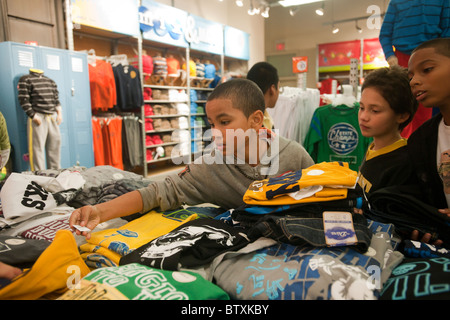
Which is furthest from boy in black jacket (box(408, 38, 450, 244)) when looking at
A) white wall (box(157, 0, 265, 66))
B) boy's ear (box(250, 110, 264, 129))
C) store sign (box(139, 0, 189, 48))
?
white wall (box(157, 0, 265, 66))

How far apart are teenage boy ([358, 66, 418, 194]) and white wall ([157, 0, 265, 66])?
6941mm

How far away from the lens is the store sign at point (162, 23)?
5.86m

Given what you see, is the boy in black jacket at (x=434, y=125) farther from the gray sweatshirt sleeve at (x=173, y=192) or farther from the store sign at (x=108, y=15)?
the store sign at (x=108, y=15)

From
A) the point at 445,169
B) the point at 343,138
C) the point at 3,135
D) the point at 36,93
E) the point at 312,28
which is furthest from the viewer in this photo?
the point at 312,28

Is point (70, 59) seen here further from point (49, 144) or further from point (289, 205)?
point (289, 205)

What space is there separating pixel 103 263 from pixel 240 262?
0.45m

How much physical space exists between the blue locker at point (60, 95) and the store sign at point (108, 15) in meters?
0.67

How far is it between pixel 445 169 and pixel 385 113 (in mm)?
499

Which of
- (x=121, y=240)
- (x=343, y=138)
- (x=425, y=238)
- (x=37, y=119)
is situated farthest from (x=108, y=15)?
(x=425, y=238)

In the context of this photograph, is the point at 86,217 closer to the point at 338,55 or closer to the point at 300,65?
the point at 300,65

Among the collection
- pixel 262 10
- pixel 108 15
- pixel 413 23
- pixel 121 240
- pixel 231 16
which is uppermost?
pixel 231 16

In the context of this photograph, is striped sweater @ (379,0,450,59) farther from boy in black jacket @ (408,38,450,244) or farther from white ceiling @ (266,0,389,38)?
white ceiling @ (266,0,389,38)

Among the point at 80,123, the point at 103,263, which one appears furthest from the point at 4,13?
the point at 103,263

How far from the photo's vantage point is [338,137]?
2.88 m
